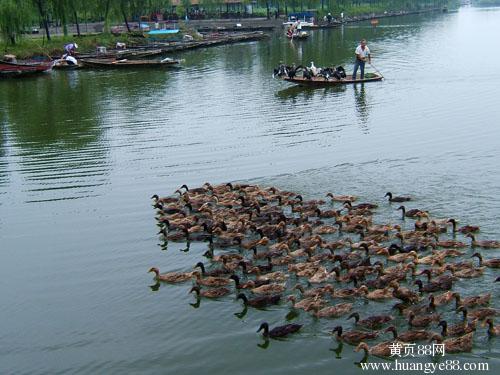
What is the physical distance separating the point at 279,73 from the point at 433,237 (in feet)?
111

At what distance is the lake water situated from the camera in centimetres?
1609

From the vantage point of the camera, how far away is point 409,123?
36938 millimetres

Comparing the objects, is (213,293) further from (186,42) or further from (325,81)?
(186,42)

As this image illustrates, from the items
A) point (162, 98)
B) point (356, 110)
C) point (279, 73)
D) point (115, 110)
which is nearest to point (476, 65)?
point (279, 73)

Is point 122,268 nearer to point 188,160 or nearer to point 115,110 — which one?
point 188,160

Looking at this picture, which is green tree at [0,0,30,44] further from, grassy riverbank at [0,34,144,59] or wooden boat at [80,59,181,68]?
wooden boat at [80,59,181,68]

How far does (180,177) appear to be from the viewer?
28.8 metres

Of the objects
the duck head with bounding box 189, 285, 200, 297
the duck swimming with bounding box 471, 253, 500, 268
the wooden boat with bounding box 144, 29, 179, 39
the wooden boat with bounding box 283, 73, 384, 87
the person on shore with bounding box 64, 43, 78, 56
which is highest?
the wooden boat with bounding box 144, 29, 179, 39

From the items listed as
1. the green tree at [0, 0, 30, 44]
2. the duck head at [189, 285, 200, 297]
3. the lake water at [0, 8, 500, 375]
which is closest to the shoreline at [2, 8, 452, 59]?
Result: the green tree at [0, 0, 30, 44]

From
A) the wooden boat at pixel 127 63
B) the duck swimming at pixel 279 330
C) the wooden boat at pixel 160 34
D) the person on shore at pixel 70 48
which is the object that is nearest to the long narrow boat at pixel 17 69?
the wooden boat at pixel 127 63

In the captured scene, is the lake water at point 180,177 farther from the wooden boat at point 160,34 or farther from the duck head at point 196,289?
the wooden boat at point 160,34

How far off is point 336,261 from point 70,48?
61241 mm

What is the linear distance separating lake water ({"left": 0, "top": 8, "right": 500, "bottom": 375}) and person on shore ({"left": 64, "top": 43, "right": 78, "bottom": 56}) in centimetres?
1236

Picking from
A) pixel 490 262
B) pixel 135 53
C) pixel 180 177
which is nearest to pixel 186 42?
pixel 135 53
